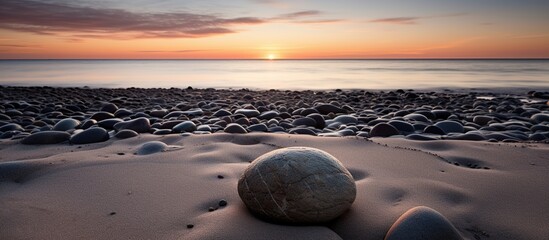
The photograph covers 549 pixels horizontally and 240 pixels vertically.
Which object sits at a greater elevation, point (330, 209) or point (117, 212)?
point (330, 209)

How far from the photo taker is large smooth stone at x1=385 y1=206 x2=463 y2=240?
4.91 ft

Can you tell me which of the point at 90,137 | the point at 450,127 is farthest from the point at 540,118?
the point at 90,137

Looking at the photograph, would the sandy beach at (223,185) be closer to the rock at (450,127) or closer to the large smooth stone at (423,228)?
the large smooth stone at (423,228)

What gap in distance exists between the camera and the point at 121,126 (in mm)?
4492

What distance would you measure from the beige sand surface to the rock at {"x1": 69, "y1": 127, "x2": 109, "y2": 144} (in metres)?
0.26

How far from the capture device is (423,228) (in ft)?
4.96

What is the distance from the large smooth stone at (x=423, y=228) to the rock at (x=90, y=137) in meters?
3.02

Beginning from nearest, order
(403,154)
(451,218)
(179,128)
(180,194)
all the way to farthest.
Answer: (451,218)
(180,194)
(403,154)
(179,128)

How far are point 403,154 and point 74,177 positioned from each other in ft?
7.93

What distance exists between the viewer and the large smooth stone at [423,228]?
150cm

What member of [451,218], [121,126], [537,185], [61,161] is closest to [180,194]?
[61,161]

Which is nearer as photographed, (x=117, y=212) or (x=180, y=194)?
(x=117, y=212)

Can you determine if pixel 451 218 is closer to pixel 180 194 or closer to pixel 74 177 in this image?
pixel 180 194

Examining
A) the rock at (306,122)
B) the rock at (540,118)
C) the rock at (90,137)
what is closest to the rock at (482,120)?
the rock at (540,118)
